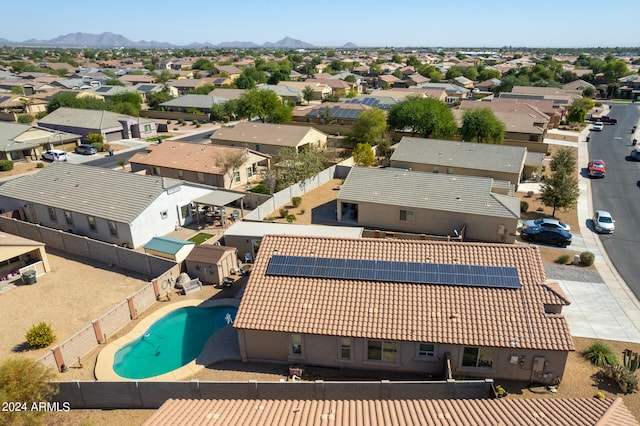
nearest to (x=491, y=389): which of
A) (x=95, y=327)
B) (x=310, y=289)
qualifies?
(x=310, y=289)

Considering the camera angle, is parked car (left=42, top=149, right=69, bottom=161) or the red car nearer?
the red car

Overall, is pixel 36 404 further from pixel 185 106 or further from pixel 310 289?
pixel 185 106

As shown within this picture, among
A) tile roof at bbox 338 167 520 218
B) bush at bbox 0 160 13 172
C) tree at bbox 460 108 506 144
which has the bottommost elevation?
bush at bbox 0 160 13 172

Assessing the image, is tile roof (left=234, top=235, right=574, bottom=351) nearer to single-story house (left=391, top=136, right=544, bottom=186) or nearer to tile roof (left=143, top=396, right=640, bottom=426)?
tile roof (left=143, top=396, right=640, bottom=426)

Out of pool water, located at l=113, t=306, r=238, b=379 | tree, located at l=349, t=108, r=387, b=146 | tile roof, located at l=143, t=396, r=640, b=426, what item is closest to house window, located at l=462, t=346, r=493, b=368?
tile roof, located at l=143, t=396, r=640, b=426

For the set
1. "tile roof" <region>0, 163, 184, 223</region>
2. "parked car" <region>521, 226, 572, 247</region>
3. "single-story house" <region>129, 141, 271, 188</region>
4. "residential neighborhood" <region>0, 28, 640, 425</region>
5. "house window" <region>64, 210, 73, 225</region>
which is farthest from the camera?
"single-story house" <region>129, 141, 271, 188</region>

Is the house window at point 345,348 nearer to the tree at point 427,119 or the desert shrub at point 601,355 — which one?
the desert shrub at point 601,355
